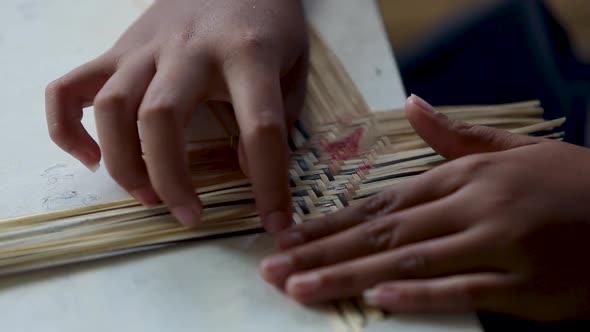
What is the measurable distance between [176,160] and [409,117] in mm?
277

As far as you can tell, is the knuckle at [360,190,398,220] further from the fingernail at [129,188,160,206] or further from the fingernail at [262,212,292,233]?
the fingernail at [129,188,160,206]

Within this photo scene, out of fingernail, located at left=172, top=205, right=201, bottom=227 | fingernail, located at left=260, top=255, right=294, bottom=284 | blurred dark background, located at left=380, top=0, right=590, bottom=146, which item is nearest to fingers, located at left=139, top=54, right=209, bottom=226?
fingernail, located at left=172, top=205, right=201, bottom=227

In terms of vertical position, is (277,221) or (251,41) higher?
(251,41)

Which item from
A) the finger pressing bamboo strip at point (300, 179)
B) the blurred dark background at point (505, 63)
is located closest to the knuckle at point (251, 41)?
the finger pressing bamboo strip at point (300, 179)

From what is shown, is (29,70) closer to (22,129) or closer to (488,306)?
(22,129)

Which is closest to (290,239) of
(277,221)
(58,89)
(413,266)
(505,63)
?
(277,221)

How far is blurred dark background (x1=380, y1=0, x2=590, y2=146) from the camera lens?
3.24 feet

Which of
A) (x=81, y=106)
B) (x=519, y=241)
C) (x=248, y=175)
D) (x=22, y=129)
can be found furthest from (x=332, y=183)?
(x=22, y=129)

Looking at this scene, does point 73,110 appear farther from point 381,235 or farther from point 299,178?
point 381,235

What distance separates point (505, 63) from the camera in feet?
3.41

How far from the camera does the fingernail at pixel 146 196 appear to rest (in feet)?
2.27

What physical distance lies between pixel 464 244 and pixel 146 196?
353mm

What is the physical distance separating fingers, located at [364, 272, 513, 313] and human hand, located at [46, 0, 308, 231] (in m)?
0.14

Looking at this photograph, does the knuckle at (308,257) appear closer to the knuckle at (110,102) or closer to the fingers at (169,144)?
the fingers at (169,144)
